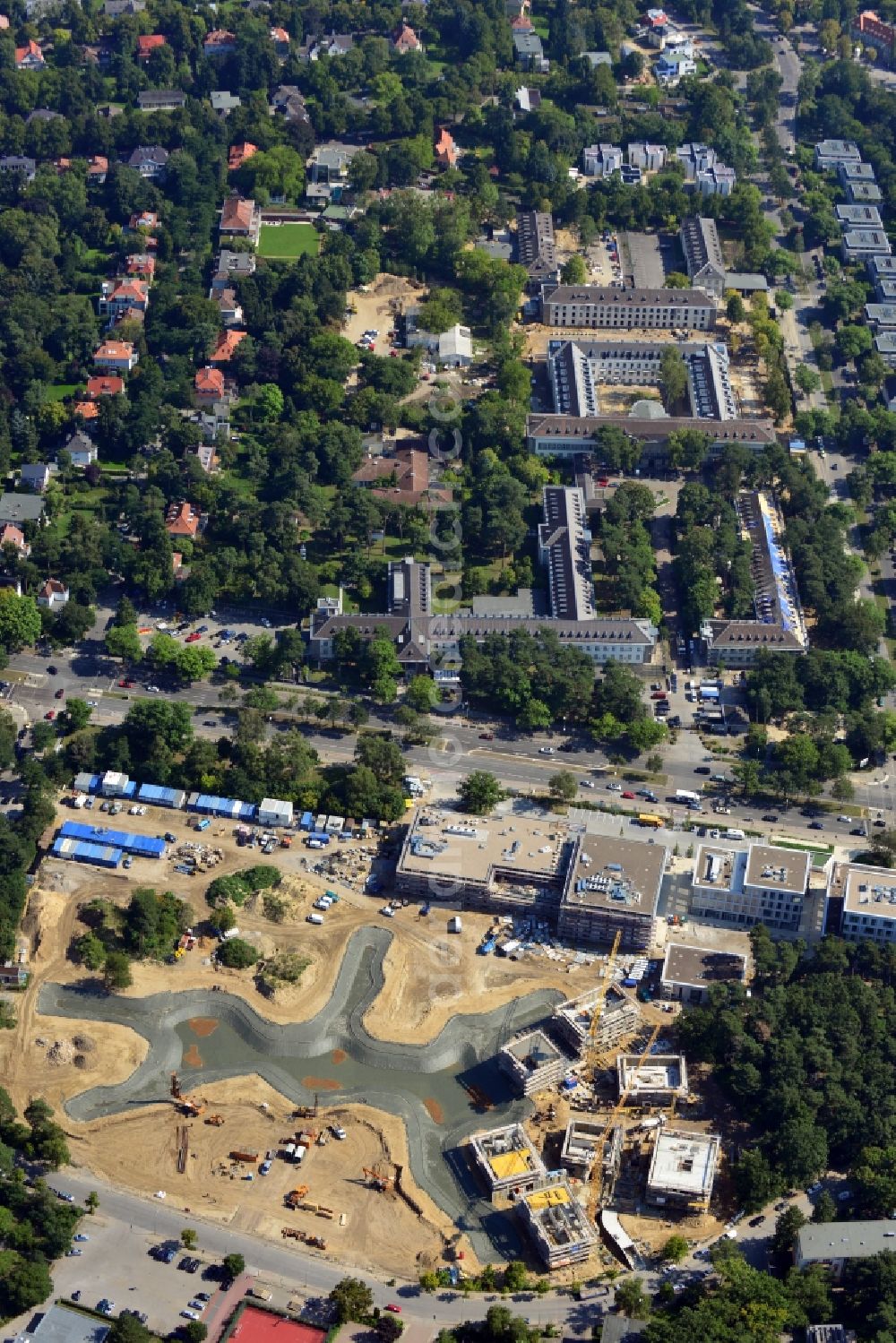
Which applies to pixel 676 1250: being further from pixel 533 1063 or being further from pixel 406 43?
pixel 406 43

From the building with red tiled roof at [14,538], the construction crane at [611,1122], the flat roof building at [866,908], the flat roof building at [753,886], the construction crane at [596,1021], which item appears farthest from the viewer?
the building with red tiled roof at [14,538]

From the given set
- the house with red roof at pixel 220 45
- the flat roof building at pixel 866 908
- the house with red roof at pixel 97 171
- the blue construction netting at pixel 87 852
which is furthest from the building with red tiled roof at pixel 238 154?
the flat roof building at pixel 866 908

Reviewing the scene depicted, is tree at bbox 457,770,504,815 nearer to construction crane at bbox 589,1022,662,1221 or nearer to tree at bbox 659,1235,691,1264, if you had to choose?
construction crane at bbox 589,1022,662,1221

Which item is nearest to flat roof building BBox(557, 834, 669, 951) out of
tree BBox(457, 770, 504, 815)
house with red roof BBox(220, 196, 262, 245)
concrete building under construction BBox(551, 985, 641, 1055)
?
concrete building under construction BBox(551, 985, 641, 1055)

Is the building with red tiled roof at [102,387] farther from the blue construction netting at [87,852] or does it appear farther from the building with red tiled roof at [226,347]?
the blue construction netting at [87,852]

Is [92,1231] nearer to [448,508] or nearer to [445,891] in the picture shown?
[445,891]

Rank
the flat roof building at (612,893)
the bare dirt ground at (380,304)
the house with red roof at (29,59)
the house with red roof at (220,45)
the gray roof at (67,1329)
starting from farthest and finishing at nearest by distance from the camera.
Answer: the house with red roof at (220,45) → the house with red roof at (29,59) → the bare dirt ground at (380,304) → the flat roof building at (612,893) → the gray roof at (67,1329)
